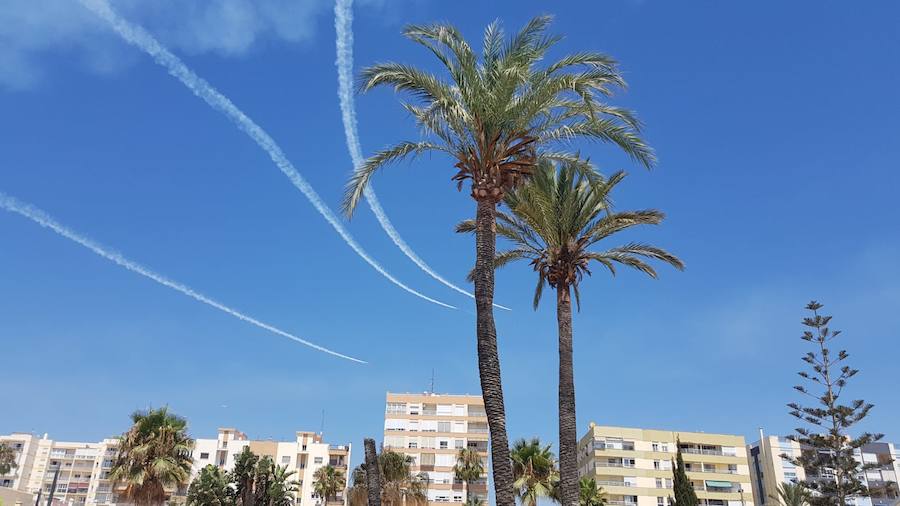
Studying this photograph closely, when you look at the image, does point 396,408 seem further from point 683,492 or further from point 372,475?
point 372,475

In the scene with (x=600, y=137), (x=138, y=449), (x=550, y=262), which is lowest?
(x=138, y=449)

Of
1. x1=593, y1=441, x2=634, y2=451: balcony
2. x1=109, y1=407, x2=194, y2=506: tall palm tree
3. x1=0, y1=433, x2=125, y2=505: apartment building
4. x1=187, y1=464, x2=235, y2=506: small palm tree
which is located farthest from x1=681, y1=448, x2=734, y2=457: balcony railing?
x1=0, y1=433, x2=125, y2=505: apartment building

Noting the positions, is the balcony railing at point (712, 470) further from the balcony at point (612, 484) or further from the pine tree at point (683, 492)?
the pine tree at point (683, 492)

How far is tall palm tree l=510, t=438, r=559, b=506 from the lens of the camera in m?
53.1

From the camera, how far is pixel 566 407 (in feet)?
77.6

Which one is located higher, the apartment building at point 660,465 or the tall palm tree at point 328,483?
the apartment building at point 660,465

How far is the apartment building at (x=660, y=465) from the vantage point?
295 ft

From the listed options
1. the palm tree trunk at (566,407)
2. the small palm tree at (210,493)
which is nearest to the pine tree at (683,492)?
the small palm tree at (210,493)

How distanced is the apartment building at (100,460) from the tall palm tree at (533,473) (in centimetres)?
5227

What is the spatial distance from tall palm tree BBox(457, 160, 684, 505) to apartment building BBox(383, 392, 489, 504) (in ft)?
219

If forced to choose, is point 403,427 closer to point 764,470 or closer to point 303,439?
point 303,439

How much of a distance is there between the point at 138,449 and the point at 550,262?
1083 inches

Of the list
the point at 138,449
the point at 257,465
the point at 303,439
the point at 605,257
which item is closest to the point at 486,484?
the point at 303,439

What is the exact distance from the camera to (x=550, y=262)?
25391 millimetres
